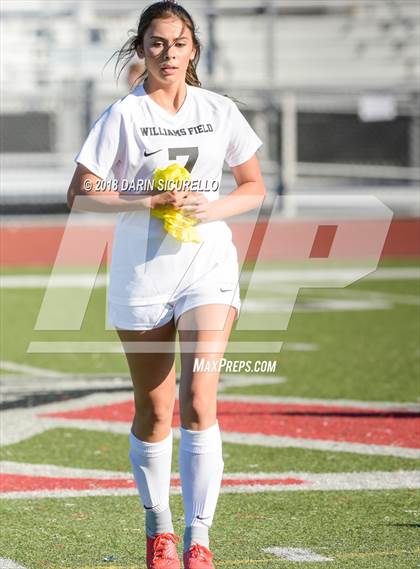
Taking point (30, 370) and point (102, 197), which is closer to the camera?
point (102, 197)

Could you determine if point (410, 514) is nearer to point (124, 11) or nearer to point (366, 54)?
point (124, 11)

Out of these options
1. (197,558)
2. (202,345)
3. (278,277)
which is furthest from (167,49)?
(278,277)

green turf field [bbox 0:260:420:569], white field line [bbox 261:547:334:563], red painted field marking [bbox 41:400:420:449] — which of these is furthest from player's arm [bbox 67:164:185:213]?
red painted field marking [bbox 41:400:420:449]

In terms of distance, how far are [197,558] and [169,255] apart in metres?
1.02

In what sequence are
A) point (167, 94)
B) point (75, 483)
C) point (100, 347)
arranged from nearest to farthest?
point (167, 94)
point (75, 483)
point (100, 347)

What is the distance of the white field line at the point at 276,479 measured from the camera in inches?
240

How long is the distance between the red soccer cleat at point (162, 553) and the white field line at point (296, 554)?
19.8 inches

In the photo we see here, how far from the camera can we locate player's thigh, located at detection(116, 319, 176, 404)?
458 centimetres

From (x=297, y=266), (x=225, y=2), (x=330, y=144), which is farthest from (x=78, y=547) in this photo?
(x=225, y=2)

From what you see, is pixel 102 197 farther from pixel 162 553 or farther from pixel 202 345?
pixel 162 553

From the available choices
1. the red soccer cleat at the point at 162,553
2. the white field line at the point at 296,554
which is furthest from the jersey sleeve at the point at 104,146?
the white field line at the point at 296,554

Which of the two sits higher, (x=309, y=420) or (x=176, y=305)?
(x=176, y=305)

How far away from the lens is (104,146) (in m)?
4.46

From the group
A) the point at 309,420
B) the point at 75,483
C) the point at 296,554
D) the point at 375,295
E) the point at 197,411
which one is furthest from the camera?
the point at 375,295
